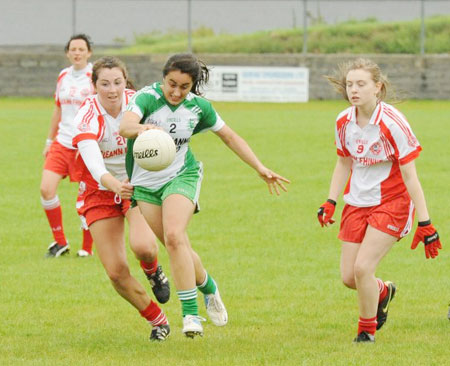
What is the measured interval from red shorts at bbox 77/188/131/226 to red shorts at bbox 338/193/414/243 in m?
1.48

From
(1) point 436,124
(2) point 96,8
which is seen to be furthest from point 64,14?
(1) point 436,124

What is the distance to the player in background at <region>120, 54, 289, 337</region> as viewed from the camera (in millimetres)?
6262

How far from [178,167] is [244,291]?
Result: 2.16 meters

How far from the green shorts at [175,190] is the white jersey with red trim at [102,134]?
15.1 inches

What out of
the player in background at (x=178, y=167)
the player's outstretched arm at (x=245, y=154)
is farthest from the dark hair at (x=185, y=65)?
the player's outstretched arm at (x=245, y=154)

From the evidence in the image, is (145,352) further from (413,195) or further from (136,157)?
(413,195)

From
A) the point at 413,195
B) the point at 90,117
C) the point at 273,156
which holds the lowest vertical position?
the point at 273,156

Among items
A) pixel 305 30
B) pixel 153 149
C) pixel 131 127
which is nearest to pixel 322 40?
pixel 305 30

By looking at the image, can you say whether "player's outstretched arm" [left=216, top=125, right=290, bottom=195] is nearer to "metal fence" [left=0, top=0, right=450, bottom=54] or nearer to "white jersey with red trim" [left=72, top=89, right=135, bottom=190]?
"white jersey with red trim" [left=72, top=89, right=135, bottom=190]

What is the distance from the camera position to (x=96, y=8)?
34.1m

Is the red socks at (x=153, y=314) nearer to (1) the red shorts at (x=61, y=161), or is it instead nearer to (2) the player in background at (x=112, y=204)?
(2) the player in background at (x=112, y=204)

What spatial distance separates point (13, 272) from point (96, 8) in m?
25.7

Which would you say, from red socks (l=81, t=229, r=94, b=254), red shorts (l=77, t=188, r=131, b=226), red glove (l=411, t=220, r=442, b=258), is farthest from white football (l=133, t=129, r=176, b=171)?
red socks (l=81, t=229, r=94, b=254)

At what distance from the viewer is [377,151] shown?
6449 millimetres
